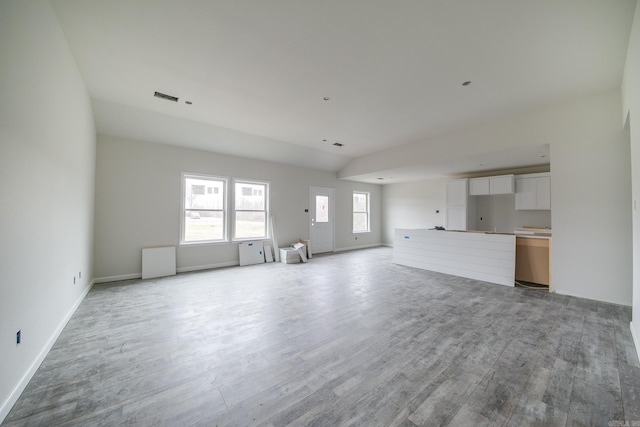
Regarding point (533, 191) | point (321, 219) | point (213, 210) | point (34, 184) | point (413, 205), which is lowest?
point (321, 219)

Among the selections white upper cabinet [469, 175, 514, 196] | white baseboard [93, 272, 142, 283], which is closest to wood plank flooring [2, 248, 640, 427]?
white baseboard [93, 272, 142, 283]

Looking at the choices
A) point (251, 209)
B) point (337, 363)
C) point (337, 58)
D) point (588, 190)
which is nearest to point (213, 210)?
point (251, 209)

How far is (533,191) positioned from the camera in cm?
559

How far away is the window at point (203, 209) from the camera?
549 centimetres

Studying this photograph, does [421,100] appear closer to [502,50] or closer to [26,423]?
[502,50]

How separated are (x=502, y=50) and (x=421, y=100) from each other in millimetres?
1197

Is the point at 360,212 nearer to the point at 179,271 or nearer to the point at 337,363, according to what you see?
the point at 179,271

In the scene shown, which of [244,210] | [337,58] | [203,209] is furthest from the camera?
[244,210]

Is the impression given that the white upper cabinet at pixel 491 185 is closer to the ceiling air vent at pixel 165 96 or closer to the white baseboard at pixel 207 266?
the white baseboard at pixel 207 266

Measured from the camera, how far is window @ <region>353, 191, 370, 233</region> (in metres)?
9.10

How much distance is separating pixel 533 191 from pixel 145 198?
8.74m

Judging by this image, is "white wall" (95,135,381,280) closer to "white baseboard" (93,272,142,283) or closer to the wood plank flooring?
"white baseboard" (93,272,142,283)

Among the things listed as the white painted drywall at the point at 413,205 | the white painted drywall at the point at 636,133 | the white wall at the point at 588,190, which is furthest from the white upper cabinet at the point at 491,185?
the white painted drywall at the point at 636,133

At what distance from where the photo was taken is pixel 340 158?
23.8 ft
